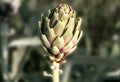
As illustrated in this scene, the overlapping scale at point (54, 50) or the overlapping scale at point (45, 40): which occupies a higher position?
the overlapping scale at point (45, 40)

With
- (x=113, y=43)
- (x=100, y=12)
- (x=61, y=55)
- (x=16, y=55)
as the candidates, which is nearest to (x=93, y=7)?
(x=100, y=12)

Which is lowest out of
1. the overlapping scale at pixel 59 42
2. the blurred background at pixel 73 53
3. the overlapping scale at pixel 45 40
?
the overlapping scale at pixel 59 42

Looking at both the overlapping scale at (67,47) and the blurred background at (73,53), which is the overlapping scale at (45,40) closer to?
the overlapping scale at (67,47)

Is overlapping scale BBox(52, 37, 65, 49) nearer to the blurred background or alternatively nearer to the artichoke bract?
the artichoke bract

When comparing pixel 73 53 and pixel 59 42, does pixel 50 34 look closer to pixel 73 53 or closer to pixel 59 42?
pixel 59 42

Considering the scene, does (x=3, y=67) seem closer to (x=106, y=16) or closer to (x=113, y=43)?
(x=113, y=43)

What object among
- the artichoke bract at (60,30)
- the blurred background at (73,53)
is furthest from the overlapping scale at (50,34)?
the blurred background at (73,53)

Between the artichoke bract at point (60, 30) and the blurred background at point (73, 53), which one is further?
the blurred background at point (73, 53)

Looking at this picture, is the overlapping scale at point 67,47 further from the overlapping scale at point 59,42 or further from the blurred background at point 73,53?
the blurred background at point 73,53
